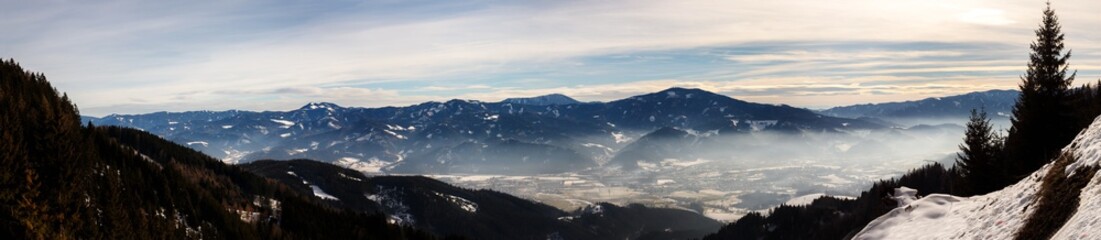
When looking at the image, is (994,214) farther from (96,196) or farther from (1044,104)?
(96,196)

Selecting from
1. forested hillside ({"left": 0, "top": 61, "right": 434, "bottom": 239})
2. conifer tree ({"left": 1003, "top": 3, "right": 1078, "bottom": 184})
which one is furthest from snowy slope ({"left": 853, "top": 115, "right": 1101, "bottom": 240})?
forested hillside ({"left": 0, "top": 61, "right": 434, "bottom": 239})

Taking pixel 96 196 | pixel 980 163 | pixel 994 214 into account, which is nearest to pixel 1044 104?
pixel 980 163

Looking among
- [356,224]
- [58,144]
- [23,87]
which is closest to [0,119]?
[58,144]

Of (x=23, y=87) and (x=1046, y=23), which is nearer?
(x=1046, y=23)

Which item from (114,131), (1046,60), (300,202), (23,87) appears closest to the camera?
(1046,60)

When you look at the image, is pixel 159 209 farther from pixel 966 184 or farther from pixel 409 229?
pixel 966 184
